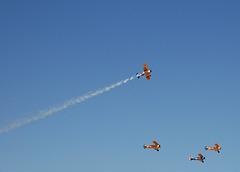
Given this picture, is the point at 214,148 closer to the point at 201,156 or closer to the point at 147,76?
the point at 201,156

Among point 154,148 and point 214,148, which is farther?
point 214,148

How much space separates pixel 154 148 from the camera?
175750 mm

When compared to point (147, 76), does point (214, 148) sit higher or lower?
lower

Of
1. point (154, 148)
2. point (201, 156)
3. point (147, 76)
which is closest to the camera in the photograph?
point (147, 76)

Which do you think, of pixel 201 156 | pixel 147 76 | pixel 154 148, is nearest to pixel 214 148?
pixel 201 156

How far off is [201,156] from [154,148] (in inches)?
1492

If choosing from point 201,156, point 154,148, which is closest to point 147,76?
point 154,148

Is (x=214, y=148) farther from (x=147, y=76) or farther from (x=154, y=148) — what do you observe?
(x=147, y=76)

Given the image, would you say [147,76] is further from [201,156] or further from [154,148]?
[201,156]

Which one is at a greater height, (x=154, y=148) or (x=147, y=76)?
(x=147, y=76)

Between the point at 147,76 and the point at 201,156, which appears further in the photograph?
the point at 201,156

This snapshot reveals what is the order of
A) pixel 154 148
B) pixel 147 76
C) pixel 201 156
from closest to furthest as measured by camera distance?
pixel 147 76
pixel 154 148
pixel 201 156

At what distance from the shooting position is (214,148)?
195 m

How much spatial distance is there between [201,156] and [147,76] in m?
71.1
